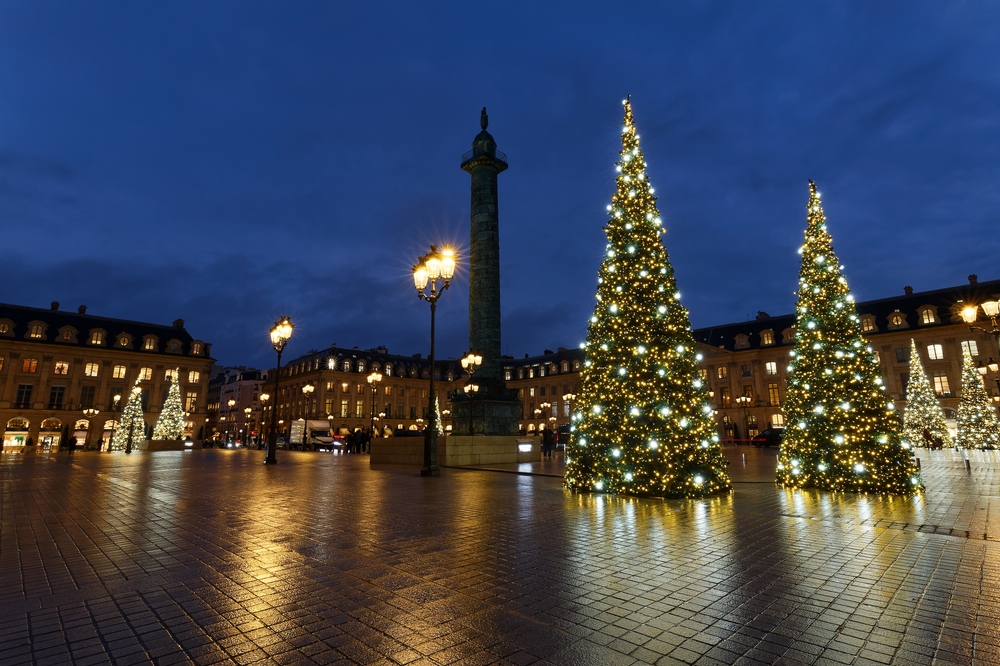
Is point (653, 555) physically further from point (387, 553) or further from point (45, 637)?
point (45, 637)

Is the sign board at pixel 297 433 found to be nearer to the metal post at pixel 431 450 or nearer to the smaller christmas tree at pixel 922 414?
the metal post at pixel 431 450

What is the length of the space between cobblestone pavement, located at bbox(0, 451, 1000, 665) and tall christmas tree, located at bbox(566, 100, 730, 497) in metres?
1.90

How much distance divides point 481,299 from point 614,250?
52.4 ft

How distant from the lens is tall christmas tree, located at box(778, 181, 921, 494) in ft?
40.5

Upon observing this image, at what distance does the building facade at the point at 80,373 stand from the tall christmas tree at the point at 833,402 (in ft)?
214

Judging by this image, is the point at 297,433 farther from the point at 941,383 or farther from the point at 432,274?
the point at 941,383

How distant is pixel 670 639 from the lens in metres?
3.75

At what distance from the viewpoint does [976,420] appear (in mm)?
35750

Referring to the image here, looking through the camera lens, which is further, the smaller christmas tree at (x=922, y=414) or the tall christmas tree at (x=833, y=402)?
the smaller christmas tree at (x=922, y=414)

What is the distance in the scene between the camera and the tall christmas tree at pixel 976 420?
3497 centimetres

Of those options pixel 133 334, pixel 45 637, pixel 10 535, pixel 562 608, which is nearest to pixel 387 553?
pixel 562 608

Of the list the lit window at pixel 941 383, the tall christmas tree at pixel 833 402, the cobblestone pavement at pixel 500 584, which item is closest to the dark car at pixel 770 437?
the lit window at pixel 941 383

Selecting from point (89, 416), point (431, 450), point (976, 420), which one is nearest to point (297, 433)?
point (89, 416)

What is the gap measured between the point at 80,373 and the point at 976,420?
8718 centimetres
